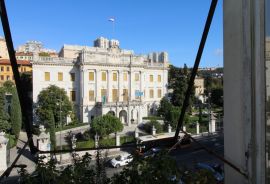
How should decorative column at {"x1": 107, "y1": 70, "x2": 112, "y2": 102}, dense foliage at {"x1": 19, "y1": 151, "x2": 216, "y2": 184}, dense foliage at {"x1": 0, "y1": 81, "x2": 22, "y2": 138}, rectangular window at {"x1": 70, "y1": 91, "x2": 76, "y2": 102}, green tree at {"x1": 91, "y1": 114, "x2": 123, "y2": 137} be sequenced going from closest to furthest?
dense foliage at {"x1": 19, "y1": 151, "x2": 216, "y2": 184} → green tree at {"x1": 91, "y1": 114, "x2": 123, "y2": 137} → dense foliage at {"x1": 0, "y1": 81, "x2": 22, "y2": 138} → rectangular window at {"x1": 70, "y1": 91, "x2": 76, "y2": 102} → decorative column at {"x1": 107, "y1": 70, "x2": 112, "y2": 102}

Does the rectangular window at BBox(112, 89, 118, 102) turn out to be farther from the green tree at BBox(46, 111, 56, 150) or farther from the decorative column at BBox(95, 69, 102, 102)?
the green tree at BBox(46, 111, 56, 150)

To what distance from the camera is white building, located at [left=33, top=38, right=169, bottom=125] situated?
30.3 meters

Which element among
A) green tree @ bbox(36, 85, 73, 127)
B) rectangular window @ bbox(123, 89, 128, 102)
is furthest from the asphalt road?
rectangular window @ bbox(123, 89, 128, 102)

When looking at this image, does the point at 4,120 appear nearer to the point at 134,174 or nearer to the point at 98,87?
the point at 98,87

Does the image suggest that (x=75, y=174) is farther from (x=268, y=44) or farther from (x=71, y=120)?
(x=71, y=120)

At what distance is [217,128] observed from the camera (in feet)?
82.0

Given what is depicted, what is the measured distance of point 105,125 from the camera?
68.5 feet

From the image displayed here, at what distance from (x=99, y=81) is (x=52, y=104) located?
22.5 ft

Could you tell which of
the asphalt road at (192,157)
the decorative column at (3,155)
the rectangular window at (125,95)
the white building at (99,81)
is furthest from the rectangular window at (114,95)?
the asphalt road at (192,157)

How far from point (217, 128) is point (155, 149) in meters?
24.2

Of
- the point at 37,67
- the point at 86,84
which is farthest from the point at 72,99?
the point at 37,67

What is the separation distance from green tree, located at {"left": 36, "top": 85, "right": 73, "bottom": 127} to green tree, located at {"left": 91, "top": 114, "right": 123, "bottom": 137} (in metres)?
7.47

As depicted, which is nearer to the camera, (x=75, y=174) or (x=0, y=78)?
(x=75, y=174)

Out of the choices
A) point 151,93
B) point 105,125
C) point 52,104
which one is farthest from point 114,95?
point 105,125
